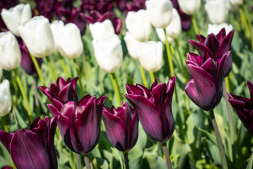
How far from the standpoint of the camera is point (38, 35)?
61.8 inches

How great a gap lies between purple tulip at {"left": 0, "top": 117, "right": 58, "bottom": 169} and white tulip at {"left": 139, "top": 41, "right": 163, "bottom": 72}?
64cm

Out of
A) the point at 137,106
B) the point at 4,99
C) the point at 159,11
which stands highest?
the point at 159,11

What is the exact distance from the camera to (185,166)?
4.87 feet

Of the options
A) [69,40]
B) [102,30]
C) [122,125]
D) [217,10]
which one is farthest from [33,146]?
[217,10]

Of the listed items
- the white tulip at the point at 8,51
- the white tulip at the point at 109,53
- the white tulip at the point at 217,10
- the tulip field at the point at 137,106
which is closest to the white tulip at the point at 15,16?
the tulip field at the point at 137,106

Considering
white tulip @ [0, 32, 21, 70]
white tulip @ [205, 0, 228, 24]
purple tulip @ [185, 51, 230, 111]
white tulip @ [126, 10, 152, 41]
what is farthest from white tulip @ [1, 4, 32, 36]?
purple tulip @ [185, 51, 230, 111]

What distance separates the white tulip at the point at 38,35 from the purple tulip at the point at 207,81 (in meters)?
0.82

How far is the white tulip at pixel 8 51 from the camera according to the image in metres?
1.59

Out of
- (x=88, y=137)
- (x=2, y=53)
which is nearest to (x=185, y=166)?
(x=88, y=137)

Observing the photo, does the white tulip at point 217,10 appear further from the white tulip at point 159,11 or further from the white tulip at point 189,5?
the white tulip at point 159,11

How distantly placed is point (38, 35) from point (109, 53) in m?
0.40

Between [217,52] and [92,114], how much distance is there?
0.60m

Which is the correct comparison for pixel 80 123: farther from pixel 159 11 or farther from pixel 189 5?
pixel 189 5

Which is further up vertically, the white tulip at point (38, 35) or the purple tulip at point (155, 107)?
the white tulip at point (38, 35)
